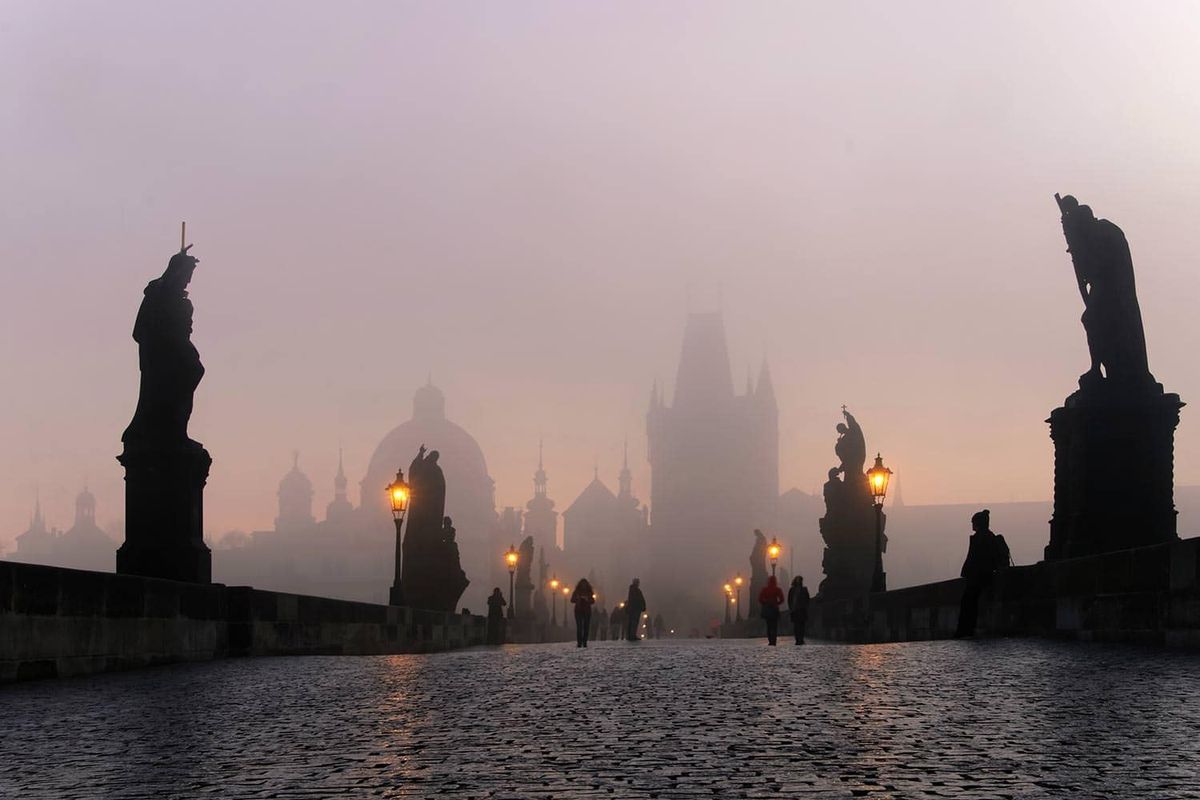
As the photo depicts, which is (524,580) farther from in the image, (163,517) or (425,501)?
(163,517)

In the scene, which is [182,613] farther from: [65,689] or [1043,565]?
[1043,565]

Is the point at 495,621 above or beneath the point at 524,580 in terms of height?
beneath

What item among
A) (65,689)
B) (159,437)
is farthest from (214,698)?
(159,437)

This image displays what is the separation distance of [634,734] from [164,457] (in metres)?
12.3

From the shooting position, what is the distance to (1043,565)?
1683cm

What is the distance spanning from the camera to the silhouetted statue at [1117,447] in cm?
1719

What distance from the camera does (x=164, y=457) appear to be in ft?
59.3

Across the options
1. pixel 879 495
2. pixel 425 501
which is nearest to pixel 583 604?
pixel 879 495

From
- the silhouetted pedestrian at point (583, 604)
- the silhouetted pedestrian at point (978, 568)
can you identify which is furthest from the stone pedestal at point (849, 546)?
the silhouetted pedestrian at point (978, 568)

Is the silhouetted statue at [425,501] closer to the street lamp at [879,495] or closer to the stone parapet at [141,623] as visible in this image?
the street lamp at [879,495]

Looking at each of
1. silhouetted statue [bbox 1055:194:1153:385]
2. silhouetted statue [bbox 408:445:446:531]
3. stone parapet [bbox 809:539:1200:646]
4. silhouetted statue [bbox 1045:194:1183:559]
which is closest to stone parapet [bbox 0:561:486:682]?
stone parapet [bbox 809:539:1200:646]

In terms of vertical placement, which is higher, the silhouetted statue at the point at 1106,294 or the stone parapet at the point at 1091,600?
the silhouetted statue at the point at 1106,294

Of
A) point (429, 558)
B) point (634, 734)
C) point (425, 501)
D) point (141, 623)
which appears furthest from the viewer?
point (425, 501)

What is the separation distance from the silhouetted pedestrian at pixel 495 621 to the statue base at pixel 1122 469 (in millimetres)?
24640
